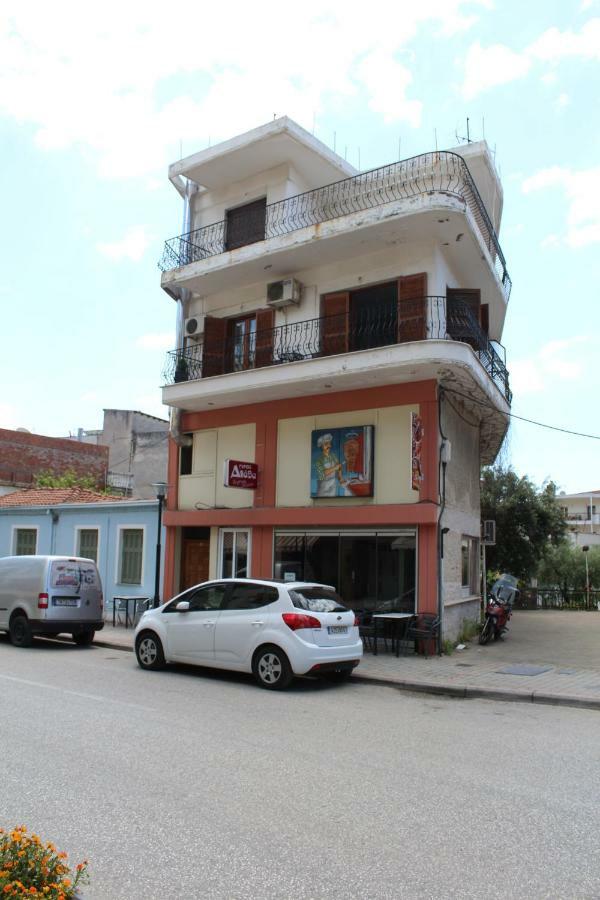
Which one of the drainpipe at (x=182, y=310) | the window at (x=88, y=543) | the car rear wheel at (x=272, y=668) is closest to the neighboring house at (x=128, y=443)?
the window at (x=88, y=543)

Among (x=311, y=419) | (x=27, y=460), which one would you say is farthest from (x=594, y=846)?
(x=27, y=460)

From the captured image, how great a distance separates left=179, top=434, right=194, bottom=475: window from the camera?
1864 centimetres

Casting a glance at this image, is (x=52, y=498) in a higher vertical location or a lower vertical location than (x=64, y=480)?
lower

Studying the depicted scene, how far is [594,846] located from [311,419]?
40.2ft

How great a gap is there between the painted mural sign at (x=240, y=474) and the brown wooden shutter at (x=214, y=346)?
9.14 feet

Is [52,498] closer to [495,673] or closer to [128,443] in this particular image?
[128,443]

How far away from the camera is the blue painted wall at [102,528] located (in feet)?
64.9

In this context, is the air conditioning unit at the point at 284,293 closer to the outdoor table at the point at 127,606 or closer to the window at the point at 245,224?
the window at the point at 245,224

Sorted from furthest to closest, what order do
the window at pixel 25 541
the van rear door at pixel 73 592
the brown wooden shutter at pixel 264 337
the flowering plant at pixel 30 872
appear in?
the window at pixel 25 541 → the brown wooden shutter at pixel 264 337 → the van rear door at pixel 73 592 → the flowering plant at pixel 30 872

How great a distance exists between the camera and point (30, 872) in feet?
10.5

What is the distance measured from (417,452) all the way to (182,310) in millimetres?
8554

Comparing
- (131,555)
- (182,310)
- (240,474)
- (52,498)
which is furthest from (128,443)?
(240,474)

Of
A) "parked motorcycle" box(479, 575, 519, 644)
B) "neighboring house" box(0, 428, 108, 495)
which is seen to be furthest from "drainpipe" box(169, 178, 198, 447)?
"neighboring house" box(0, 428, 108, 495)

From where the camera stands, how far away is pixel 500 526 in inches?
1128
